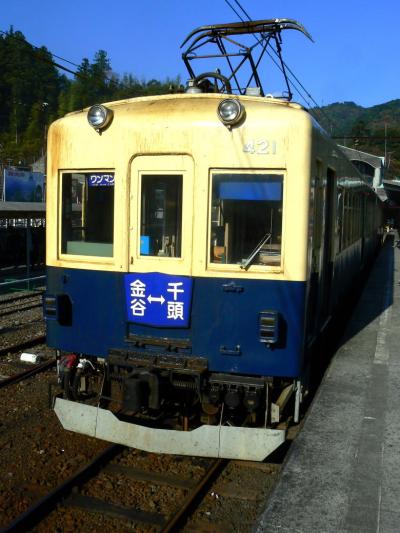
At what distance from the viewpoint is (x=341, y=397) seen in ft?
19.4

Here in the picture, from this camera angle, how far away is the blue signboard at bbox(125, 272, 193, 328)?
188 inches

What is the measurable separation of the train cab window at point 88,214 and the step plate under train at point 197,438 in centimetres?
140

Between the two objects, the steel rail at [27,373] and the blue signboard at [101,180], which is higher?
the blue signboard at [101,180]

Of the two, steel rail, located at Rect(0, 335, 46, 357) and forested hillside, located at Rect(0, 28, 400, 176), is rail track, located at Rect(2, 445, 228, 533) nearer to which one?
steel rail, located at Rect(0, 335, 46, 357)

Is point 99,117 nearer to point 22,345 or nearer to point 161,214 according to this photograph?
point 161,214

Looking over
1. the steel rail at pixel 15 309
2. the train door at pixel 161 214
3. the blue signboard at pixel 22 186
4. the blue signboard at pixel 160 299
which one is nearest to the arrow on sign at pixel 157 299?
the blue signboard at pixel 160 299

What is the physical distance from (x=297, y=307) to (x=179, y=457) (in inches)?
66.2

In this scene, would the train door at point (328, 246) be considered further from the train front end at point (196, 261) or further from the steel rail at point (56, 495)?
the steel rail at point (56, 495)

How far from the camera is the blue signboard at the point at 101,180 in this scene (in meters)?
5.04

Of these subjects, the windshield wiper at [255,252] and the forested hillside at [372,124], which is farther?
the forested hillside at [372,124]

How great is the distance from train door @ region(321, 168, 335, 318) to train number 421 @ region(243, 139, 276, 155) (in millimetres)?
1541

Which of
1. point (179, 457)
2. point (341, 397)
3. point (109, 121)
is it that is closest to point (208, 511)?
point (179, 457)

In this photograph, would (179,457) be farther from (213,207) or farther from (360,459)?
(213,207)

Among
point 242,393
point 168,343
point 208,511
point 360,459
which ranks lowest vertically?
point 208,511
